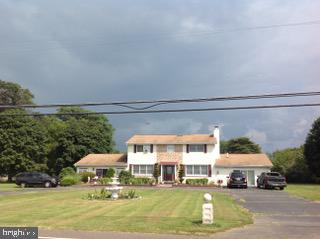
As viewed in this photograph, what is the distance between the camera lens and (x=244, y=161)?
6100 centimetres

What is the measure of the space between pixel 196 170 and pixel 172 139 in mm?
5277

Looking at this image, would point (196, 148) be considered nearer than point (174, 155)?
Yes

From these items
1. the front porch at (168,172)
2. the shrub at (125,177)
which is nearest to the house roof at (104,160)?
the shrub at (125,177)

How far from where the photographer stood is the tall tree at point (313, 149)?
63184mm

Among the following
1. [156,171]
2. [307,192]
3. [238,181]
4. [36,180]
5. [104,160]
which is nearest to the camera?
[307,192]

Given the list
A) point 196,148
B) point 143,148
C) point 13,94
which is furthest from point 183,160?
point 13,94

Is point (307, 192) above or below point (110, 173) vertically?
below

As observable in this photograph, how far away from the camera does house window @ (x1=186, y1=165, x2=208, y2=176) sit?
6128cm

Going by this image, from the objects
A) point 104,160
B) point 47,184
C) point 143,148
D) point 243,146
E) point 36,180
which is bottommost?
point 47,184

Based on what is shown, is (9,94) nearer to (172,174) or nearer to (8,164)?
(8,164)

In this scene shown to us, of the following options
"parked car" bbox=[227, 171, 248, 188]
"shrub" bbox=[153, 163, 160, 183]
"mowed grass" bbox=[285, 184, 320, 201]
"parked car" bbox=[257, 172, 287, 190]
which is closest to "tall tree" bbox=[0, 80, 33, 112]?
"shrub" bbox=[153, 163, 160, 183]

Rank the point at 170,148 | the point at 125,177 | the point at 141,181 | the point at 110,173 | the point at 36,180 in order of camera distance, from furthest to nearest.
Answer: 1. the point at 170,148
2. the point at 110,173
3. the point at 125,177
4. the point at 141,181
5. the point at 36,180

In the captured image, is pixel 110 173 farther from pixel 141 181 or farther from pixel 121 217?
pixel 121 217

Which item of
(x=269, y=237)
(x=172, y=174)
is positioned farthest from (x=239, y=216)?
(x=172, y=174)
